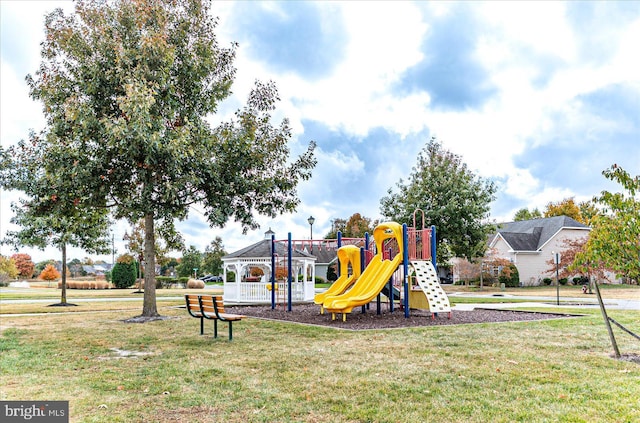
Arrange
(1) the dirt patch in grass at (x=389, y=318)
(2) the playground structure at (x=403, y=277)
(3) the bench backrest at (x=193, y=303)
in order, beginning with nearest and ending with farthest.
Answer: (3) the bench backrest at (x=193, y=303) → (1) the dirt patch in grass at (x=389, y=318) → (2) the playground structure at (x=403, y=277)

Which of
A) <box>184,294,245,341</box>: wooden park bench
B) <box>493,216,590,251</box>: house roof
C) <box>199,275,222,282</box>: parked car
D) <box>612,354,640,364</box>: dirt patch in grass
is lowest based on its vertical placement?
<box>199,275,222,282</box>: parked car

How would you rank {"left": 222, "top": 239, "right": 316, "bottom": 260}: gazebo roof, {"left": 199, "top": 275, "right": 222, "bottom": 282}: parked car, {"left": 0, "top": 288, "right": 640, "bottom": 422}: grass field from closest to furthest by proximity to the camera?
{"left": 0, "top": 288, "right": 640, "bottom": 422}: grass field, {"left": 222, "top": 239, "right": 316, "bottom": 260}: gazebo roof, {"left": 199, "top": 275, "right": 222, "bottom": 282}: parked car

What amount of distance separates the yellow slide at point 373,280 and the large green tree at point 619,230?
702 cm

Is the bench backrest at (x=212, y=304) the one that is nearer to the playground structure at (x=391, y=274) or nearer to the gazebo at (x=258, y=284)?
the playground structure at (x=391, y=274)

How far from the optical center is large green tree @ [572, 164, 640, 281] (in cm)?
616

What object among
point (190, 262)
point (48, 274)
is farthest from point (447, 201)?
point (48, 274)

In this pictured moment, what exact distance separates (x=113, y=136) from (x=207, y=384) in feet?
26.2

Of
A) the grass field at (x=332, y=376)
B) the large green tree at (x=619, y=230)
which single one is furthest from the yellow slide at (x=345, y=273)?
the large green tree at (x=619, y=230)

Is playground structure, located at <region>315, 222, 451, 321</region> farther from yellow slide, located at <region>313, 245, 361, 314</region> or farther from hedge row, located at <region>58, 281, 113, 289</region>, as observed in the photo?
hedge row, located at <region>58, 281, 113, 289</region>

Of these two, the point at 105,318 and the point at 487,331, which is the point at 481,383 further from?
the point at 105,318

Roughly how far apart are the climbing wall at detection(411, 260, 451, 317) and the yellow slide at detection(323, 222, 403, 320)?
74 cm

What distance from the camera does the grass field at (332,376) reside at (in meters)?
4.77

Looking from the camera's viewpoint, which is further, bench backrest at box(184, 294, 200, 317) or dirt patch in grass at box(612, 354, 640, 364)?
bench backrest at box(184, 294, 200, 317)

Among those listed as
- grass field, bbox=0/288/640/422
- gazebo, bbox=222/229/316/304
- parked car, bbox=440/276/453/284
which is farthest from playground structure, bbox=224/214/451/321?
A: parked car, bbox=440/276/453/284
